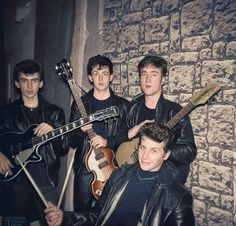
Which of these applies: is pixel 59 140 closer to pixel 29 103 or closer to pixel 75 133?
pixel 75 133

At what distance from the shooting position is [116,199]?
2.71 meters

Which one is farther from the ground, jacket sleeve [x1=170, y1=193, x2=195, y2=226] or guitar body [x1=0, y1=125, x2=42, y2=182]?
guitar body [x1=0, y1=125, x2=42, y2=182]

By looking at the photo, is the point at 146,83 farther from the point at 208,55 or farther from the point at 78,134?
the point at 78,134

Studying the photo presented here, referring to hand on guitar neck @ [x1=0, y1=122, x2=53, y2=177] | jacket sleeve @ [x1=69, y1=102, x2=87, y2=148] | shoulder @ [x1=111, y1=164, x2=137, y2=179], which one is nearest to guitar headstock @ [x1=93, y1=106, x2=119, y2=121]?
jacket sleeve @ [x1=69, y1=102, x2=87, y2=148]

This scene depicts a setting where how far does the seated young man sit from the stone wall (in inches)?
37.9

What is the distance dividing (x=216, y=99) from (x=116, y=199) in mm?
1538

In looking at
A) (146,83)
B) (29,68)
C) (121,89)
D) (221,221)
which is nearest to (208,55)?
(146,83)

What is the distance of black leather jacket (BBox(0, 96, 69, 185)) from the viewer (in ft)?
12.9

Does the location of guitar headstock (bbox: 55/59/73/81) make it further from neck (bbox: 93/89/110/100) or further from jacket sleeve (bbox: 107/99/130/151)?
jacket sleeve (bbox: 107/99/130/151)

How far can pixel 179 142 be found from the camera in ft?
11.5

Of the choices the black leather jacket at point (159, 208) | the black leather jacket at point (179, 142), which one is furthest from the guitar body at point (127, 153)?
the black leather jacket at point (159, 208)

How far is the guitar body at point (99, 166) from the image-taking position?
12.0 ft

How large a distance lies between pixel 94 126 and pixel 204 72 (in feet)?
4.27

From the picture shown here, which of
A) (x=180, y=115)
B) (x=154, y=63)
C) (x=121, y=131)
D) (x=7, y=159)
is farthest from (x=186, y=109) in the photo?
(x=7, y=159)
